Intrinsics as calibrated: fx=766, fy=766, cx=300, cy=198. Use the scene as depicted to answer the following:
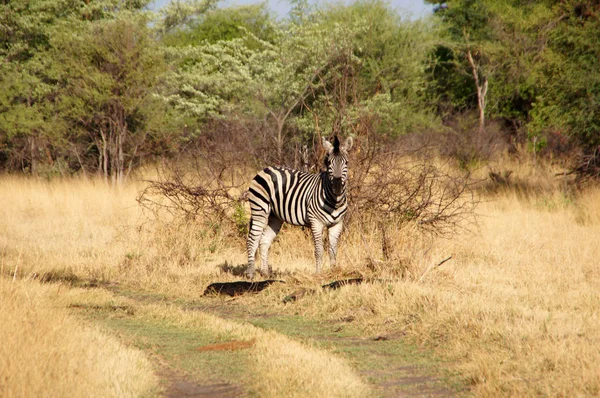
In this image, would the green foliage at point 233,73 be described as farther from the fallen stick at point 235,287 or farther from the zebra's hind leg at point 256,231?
the fallen stick at point 235,287

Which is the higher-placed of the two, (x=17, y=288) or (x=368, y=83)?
(x=368, y=83)

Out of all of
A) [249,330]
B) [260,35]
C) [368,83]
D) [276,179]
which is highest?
[260,35]

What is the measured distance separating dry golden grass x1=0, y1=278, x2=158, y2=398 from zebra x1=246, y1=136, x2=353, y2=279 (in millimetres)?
4028

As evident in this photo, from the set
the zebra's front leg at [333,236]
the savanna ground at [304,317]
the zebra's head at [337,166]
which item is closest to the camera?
the savanna ground at [304,317]

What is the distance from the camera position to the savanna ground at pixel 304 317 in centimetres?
619

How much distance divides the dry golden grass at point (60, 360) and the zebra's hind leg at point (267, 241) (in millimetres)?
4068

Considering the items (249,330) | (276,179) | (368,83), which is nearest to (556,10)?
(368,83)

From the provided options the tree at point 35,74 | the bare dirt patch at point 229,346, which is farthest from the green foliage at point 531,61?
the tree at point 35,74

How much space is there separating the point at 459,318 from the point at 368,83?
21726 mm

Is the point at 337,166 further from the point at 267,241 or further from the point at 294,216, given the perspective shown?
the point at 267,241

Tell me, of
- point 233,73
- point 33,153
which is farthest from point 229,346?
point 233,73

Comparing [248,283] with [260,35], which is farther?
[260,35]

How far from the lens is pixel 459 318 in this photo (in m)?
7.77

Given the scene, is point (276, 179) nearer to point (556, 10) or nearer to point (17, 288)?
point (17, 288)
